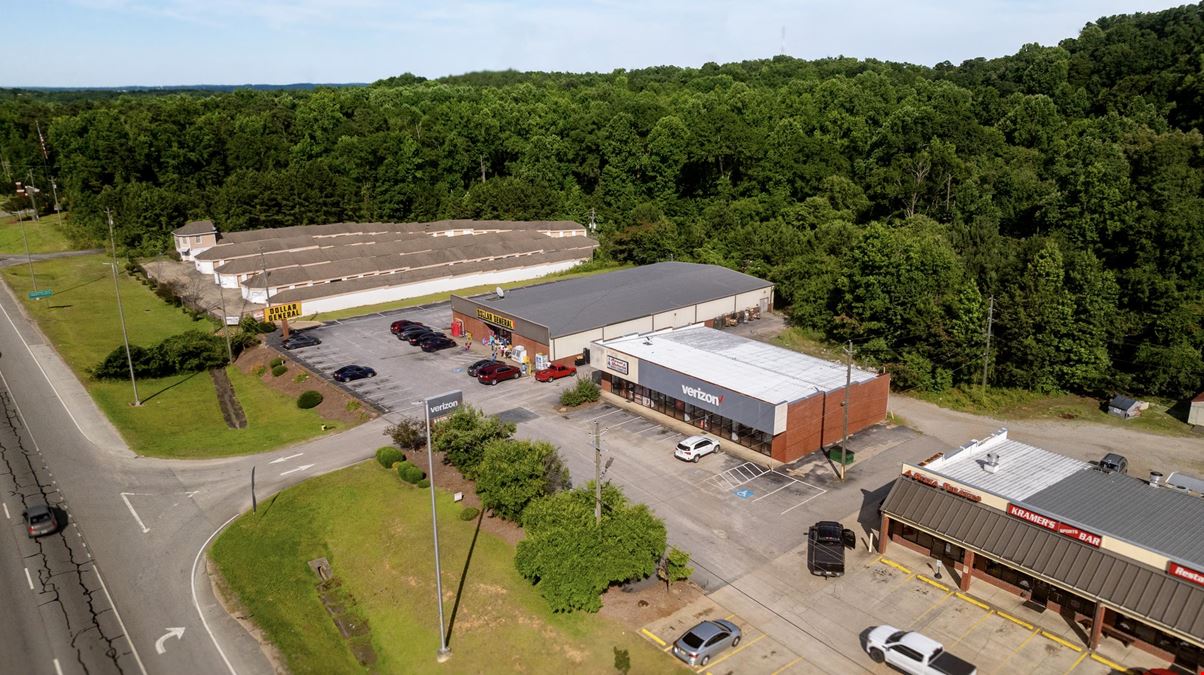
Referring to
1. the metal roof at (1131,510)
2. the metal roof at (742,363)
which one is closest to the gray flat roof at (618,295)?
→ the metal roof at (742,363)

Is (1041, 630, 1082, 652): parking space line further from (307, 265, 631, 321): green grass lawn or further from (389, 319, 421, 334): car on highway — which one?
(307, 265, 631, 321): green grass lawn

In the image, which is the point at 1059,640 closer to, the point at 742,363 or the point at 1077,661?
the point at 1077,661

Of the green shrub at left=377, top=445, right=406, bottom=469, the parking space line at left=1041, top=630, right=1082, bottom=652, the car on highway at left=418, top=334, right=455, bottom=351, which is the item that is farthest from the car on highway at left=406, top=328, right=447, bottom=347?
the parking space line at left=1041, top=630, right=1082, bottom=652

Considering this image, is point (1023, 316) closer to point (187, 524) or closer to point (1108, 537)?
point (1108, 537)

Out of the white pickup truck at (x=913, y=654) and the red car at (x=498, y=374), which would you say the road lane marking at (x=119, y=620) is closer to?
the white pickup truck at (x=913, y=654)

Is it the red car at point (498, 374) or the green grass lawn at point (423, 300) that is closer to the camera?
the red car at point (498, 374)

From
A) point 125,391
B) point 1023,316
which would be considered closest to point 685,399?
point 1023,316

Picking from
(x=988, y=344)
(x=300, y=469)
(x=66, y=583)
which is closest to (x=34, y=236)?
(x=300, y=469)
